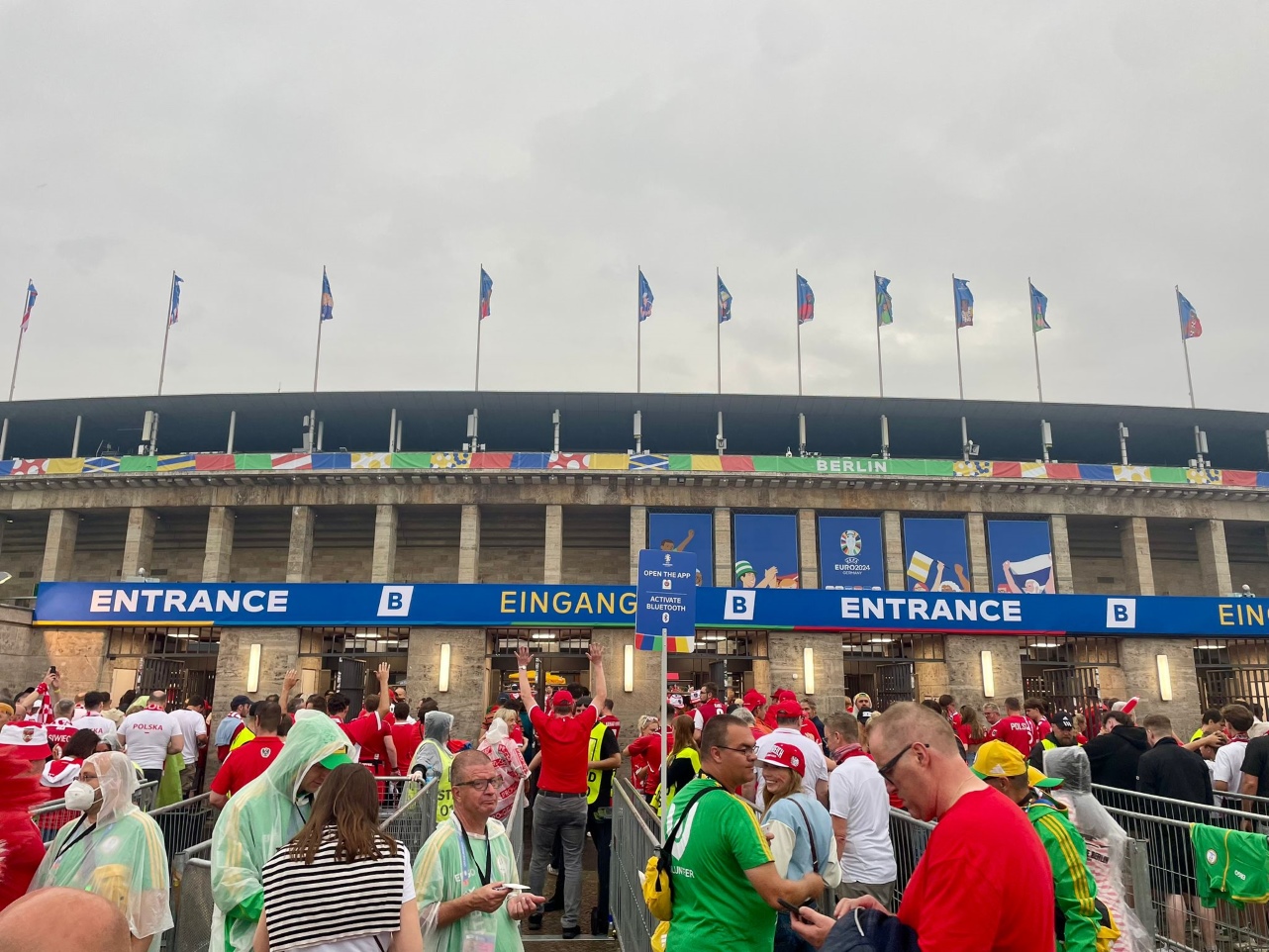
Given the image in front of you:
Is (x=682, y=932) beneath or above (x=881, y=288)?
beneath

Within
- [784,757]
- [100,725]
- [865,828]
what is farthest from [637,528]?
[784,757]

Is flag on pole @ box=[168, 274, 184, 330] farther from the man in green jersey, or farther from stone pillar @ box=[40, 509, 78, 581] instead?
the man in green jersey

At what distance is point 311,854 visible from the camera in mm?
2863

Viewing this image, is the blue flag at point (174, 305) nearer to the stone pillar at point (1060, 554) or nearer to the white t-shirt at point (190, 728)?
the white t-shirt at point (190, 728)

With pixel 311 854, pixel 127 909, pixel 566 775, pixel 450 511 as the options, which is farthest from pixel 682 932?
pixel 450 511

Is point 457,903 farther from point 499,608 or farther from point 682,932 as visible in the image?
point 499,608

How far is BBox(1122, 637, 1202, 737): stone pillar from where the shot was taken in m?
24.7

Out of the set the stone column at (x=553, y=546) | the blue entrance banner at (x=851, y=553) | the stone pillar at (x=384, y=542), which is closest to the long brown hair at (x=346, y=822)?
the stone column at (x=553, y=546)

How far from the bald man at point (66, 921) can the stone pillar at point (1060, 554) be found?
34.0m

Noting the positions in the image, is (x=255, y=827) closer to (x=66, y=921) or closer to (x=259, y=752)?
(x=66, y=921)

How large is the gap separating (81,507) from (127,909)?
3397 cm

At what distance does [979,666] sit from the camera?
24625 millimetres

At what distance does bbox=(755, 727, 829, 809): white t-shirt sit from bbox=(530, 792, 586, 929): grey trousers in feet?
5.74

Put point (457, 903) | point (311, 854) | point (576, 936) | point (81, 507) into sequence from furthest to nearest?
point (81, 507) < point (576, 936) < point (457, 903) < point (311, 854)
